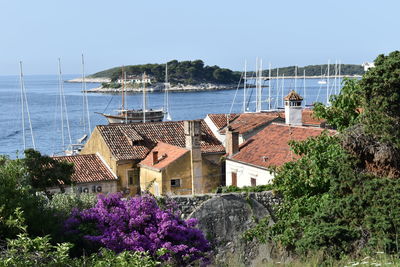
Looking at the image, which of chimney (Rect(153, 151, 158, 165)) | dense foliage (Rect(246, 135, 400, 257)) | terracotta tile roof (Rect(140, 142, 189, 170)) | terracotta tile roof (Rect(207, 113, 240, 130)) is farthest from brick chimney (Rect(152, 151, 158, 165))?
dense foliage (Rect(246, 135, 400, 257))

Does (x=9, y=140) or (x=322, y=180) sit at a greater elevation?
(x=322, y=180)

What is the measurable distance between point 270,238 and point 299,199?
1.40 metres

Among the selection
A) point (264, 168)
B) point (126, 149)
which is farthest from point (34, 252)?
point (126, 149)

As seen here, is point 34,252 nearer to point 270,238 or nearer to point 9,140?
point 270,238

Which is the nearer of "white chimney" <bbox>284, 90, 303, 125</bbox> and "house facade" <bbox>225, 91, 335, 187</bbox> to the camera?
"house facade" <bbox>225, 91, 335, 187</bbox>

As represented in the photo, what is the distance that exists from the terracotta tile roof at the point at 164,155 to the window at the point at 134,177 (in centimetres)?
75

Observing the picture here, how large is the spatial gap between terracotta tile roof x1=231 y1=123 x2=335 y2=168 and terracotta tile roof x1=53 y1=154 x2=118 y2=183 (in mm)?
5936

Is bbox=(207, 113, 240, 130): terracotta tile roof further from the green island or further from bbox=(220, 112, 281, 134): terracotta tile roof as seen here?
the green island

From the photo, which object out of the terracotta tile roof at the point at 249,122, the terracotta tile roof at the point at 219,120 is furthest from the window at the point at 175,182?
the terracotta tile roof at the point at 219,120

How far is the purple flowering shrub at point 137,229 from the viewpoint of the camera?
10352 millimetres

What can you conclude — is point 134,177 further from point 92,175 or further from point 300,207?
point 300,207

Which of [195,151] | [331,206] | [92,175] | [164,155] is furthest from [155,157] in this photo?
[331,206]

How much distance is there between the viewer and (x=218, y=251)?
1705 cm

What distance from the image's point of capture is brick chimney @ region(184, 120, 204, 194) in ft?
85.3
